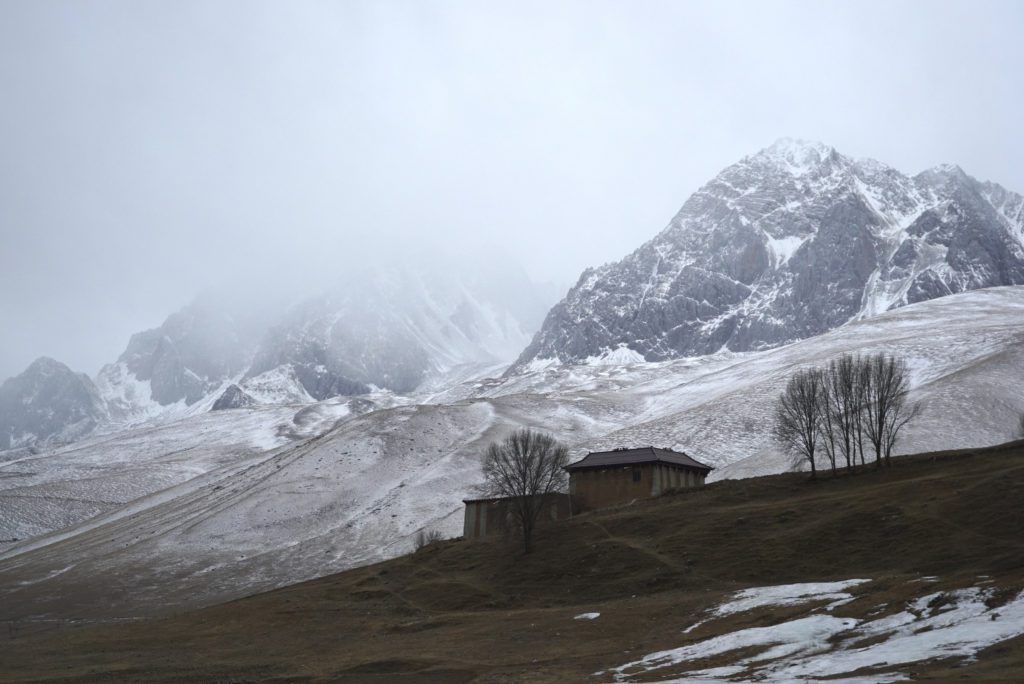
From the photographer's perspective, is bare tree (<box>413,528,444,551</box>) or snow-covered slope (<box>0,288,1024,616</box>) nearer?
bare tree (<box>413,528,444,551</box>)

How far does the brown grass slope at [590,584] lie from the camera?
40.4 meters

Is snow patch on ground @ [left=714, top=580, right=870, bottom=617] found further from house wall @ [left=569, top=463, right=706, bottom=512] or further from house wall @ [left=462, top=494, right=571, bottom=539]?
house wall @ [left=569, top=463, right=706, bottom=512]

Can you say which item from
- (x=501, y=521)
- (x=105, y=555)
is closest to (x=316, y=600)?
(x=501, y=521)

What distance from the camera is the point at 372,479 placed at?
5241 inches

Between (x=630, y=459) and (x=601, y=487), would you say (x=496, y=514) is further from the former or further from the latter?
(x=630, y=459)

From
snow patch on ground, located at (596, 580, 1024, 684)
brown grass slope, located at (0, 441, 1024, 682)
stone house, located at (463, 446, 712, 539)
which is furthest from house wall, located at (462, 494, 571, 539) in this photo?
snow patch on ground, located at (596, 580, 1024, 684)

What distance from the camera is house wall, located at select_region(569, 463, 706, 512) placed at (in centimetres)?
8056

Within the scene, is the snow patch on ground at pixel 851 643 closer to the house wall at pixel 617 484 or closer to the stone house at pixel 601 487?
the house wall at pixel 617 484

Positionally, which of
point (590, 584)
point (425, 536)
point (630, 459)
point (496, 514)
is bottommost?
point (590, 584)

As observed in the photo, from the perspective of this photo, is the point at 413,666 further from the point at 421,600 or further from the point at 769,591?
the point at 421,600

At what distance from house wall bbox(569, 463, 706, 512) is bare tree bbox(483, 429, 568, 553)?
3.89 meters

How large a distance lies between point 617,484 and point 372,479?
6026cm

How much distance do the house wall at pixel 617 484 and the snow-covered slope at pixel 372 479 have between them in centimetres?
2236

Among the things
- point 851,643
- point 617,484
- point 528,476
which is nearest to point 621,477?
point 617,484
